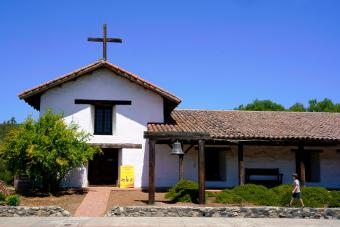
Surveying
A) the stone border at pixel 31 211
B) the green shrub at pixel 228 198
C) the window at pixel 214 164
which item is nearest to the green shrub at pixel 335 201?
the green shrub at pixel 228 198

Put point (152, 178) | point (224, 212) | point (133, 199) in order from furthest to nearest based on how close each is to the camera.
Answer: point (133, 199) → point (152, 178) → point (224, 212)

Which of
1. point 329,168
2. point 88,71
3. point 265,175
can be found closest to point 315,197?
point 265,175

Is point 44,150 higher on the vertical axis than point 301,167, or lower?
higher

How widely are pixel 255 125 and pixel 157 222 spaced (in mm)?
11398

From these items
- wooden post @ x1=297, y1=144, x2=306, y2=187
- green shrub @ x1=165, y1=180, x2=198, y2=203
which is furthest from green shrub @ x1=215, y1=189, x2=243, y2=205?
wooden post @ x1=297, y1=144, x2=306, y2=187

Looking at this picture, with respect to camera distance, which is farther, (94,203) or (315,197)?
(315,197)

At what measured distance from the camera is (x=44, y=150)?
16547 mm

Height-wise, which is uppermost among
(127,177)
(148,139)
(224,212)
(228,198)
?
(148,139)

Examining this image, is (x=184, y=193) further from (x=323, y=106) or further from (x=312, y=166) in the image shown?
(x=323, y=106)

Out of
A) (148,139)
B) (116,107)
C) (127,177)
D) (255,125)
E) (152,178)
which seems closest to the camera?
(152,178)

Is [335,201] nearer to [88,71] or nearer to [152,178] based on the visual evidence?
[152,178]

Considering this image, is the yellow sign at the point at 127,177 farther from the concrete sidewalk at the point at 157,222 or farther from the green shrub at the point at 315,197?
the green shrub at the point at 315,197

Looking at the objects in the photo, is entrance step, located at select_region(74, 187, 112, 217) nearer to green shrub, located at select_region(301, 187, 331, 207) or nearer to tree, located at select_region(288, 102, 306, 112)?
green shrub, located at select_region(301, 187, 331, 207)

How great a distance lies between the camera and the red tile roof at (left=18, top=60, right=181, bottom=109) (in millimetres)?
19475
